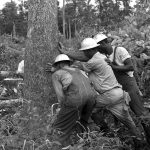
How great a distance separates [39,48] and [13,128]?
186 centimetres

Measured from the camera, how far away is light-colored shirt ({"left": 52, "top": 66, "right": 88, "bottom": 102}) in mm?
5781

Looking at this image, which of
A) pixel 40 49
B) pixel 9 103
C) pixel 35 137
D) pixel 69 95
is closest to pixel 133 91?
pixel 69 95

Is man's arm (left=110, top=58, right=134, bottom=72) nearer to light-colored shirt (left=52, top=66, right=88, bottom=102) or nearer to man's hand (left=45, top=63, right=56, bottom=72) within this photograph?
light-colored shirt (left=52, top=66, right=88, bottom=102)

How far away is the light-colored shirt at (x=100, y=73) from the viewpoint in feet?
20.6

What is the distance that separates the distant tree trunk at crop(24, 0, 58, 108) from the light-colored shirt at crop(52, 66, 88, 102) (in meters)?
0.75

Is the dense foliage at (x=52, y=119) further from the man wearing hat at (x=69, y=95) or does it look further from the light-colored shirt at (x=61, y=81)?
the light-colored shirt at (x=61, y=81)

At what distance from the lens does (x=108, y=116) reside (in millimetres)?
7289

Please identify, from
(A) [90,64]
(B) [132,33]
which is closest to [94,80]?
(A) [90,64]

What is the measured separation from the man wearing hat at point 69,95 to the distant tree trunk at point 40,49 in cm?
69

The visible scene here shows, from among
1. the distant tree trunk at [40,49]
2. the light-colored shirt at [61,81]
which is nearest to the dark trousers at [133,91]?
the light-colored shirt at [61,81]

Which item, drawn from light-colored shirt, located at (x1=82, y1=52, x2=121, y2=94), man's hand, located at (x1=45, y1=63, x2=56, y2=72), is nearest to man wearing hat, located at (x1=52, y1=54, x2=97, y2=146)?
light-colored shirt, located at (x1=82, y1=52, x2=121, y2=94)

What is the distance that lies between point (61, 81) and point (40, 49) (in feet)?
3.36

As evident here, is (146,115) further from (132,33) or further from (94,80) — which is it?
(132,33)

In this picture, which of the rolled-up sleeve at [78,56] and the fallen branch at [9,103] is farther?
the fallen branch at [9,103]
